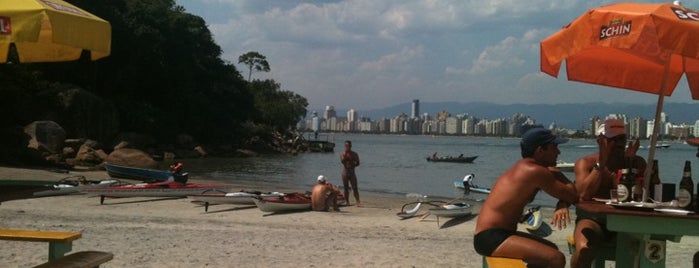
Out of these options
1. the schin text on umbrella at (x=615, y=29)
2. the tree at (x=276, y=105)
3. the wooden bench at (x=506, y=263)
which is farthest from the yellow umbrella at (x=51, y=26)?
the tree at (x=276, y=105)

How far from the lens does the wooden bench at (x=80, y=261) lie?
169 inches

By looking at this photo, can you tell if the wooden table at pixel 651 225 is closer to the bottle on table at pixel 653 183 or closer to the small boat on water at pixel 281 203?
the bottle on table at pixel 653 183

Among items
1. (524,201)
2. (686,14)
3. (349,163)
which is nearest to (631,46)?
(686,14)

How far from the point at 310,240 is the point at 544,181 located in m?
5.27

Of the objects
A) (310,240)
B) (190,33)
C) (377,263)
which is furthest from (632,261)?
(190,33)

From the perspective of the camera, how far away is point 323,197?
13453mm

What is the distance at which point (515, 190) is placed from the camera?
13.3ft

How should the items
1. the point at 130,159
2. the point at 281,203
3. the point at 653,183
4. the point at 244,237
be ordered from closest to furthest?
1. the point at 653,183
2. the point at 244,237
3. the point at 281,203
4. the point at 130,159

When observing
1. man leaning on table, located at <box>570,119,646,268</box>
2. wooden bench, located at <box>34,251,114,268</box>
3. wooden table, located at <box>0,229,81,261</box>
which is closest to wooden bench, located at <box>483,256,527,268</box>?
man leaning on table, located at <box>570,119,646,268</box>

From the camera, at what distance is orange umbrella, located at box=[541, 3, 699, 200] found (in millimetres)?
3914

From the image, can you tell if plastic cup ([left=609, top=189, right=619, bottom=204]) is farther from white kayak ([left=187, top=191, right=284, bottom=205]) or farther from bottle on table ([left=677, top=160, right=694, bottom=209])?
white kayak ([left=187, top=191, right=284, bottom=205])

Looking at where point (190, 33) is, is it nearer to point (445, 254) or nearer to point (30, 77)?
point (30, 77)

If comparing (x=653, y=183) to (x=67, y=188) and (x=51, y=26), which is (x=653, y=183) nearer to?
(x=51, y=26)

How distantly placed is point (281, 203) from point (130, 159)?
849 inches
